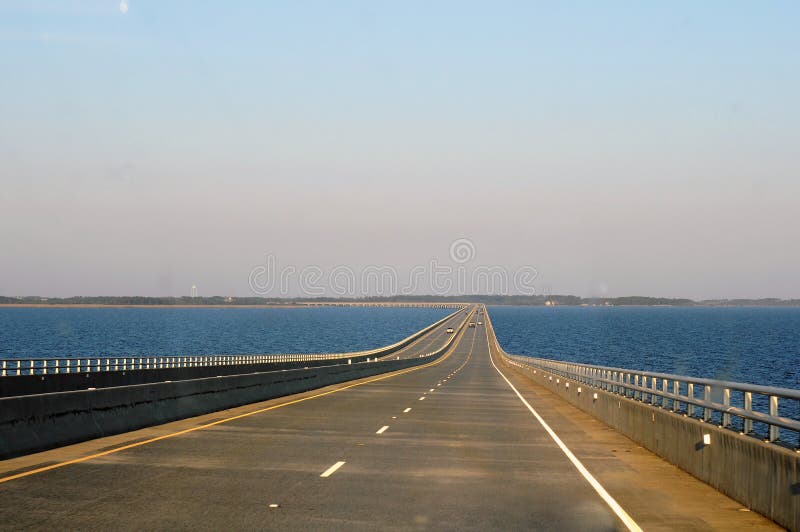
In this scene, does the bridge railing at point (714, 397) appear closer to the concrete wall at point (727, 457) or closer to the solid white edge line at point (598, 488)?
the concrete wall at point (727, 457)

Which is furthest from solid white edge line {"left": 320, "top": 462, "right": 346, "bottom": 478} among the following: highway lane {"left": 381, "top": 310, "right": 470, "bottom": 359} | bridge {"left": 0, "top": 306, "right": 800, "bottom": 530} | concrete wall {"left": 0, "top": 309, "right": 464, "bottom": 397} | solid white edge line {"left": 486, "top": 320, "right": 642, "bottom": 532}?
highway lane {"left": 381, "top": 310, "right": 470, "bottom": 359}

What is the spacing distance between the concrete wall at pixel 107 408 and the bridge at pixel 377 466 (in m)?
0.05

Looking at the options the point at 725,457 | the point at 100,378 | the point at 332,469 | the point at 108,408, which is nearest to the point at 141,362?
the point at 100,378

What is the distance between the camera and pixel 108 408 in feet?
69.0

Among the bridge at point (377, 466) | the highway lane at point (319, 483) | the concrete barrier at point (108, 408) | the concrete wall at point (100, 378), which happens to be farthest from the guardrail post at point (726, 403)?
the concrete wall at point (100, 378)

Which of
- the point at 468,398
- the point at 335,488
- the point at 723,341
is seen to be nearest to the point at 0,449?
the point at 335,488

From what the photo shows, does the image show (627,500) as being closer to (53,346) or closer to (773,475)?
(773,475)

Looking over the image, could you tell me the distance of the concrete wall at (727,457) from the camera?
36.8 ft

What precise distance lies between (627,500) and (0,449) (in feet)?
31.8

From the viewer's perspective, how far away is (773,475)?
11.7m

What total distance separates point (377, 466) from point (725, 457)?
17.9 feet

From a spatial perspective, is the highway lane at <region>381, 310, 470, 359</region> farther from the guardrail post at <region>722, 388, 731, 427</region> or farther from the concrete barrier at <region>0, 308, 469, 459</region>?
the guardrail post at <region>722, 388, 731, 427</region>

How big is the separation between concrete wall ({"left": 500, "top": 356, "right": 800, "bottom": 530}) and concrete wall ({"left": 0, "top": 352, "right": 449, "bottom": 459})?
10774mm

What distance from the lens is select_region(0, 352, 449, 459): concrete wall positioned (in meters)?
17.0
